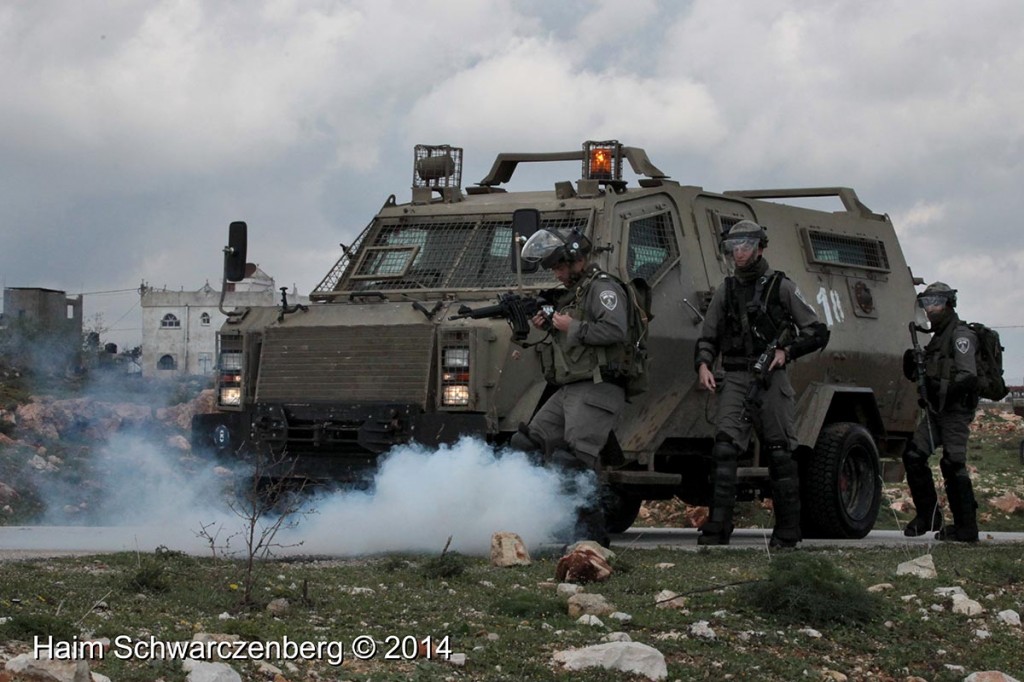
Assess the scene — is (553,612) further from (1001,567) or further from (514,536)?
(1001,567)

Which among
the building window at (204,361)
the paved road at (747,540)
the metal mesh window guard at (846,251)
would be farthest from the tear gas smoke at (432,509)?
the building window at (204,361)

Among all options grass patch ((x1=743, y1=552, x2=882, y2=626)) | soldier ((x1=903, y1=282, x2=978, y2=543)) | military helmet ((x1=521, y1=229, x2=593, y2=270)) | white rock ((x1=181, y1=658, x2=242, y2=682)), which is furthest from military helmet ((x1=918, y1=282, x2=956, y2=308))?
white rock ((x1=181, y1=658, x2=242, y2=682))

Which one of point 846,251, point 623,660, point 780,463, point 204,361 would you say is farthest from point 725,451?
point 204,361

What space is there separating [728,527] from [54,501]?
28.2 ft

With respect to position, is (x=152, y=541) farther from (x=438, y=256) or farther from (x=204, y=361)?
(x=204, y=361)

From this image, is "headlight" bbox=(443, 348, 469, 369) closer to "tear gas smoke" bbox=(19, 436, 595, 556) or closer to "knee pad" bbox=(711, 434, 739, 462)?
"tear gas smoke" bbox=(19, 436, 595, 556)

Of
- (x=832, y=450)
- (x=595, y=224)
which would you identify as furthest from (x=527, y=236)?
(x=832, y=450)

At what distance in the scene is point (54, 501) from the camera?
648 inches

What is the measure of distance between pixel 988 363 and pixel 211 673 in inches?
314

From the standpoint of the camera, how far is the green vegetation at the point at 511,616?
582cm

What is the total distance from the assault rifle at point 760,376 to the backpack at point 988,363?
237 cm

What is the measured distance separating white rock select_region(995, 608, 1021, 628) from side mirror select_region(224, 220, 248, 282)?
537 cm

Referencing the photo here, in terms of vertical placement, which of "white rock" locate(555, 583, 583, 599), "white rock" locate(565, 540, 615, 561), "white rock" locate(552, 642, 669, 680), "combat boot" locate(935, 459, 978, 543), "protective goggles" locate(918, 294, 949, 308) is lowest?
"white rock" locate(552, 642, 669, 680)

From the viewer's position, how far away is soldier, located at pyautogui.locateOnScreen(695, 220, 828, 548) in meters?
10.0
